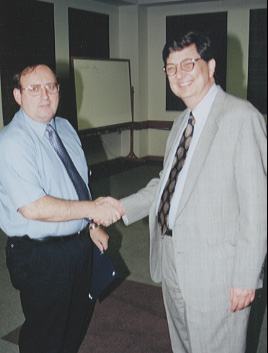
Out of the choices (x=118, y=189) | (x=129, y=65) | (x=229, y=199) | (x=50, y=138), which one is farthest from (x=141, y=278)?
A: (x=129, y=65)

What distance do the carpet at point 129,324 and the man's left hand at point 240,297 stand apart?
1.08 meters

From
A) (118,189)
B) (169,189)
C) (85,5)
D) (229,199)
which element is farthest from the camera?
(85,5)

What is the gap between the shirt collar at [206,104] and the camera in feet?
5.33

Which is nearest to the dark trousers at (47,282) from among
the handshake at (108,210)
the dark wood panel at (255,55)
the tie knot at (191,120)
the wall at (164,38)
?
the handshake at (108,210)

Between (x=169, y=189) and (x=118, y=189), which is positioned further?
(x=118, y=189)

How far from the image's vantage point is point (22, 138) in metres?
1.76

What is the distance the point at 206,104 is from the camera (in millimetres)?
1630

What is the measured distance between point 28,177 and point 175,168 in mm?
615

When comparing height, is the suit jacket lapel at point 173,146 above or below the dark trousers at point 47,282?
above

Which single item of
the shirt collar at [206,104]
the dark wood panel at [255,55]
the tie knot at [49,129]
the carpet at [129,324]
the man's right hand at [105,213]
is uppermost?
the dark wood panel at [255,55]

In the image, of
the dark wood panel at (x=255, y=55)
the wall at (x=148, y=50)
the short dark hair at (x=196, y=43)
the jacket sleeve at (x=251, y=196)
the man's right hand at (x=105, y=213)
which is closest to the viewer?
the jacket sleeve at (x=251, y=196)

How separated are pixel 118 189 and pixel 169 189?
4513 mm

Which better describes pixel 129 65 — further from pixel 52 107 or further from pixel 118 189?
pixel 52 107

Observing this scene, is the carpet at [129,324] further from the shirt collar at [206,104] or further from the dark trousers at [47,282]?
the shirt collar at [206,104]
